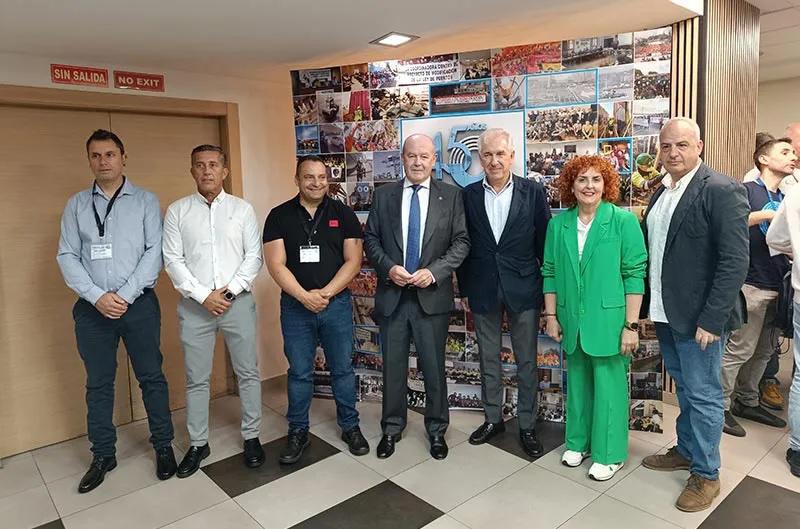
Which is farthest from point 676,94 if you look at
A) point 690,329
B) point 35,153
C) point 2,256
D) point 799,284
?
point 2,256

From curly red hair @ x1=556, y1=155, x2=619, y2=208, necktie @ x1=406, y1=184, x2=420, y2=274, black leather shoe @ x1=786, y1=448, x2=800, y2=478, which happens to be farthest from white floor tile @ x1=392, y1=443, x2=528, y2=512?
curly red hair @ x1=556, y1=155, x2=619, y2=208

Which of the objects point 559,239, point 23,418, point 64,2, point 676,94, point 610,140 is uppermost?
point 64,2

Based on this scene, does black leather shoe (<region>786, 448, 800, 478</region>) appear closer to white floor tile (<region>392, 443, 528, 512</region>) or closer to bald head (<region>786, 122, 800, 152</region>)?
white floor tile (<region>392, 443, 528, 512</region>)

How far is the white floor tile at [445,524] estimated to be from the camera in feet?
8.13

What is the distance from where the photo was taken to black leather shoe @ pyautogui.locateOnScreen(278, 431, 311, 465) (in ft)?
10.2

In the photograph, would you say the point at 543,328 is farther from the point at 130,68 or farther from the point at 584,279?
the point at 130,68

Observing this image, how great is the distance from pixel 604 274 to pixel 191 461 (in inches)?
95.1

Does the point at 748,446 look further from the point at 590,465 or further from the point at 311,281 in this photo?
the point at 311,281

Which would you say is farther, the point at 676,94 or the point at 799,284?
the point at 676,94

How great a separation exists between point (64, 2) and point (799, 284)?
3750 millimetres

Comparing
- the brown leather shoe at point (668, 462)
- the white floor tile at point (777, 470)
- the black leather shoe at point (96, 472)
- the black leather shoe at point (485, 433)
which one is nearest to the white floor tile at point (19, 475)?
the black leather shoe at point (96, 472)

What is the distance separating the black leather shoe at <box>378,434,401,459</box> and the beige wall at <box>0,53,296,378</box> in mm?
1560

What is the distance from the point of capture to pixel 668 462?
290 cm

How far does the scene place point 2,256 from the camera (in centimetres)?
334
